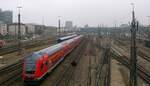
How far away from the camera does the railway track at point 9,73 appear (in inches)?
1002

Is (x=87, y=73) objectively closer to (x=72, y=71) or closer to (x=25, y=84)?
(x=72, y=71)

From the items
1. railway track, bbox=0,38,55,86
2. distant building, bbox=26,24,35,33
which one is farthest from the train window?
distant building, bbox=26,24,35,33

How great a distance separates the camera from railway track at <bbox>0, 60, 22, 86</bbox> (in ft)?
83.5

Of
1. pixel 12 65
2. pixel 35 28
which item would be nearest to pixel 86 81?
pixel 12 65

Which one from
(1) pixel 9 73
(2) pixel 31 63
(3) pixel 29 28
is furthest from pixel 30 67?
(3) pixel 29 28

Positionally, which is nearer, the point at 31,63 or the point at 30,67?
the point at 30,67

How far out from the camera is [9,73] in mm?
29750

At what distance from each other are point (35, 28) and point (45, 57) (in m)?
153

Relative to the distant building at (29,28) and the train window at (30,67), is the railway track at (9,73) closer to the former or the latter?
the train window at (30,67)

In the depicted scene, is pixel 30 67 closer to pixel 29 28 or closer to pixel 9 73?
pixel 9 73

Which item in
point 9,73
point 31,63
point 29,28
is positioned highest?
point 29,28

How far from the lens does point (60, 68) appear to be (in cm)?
3475

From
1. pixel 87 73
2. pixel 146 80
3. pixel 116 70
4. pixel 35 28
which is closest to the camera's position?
pixel 146 80

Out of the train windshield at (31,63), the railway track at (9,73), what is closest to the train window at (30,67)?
the train windshield at (31,63)
